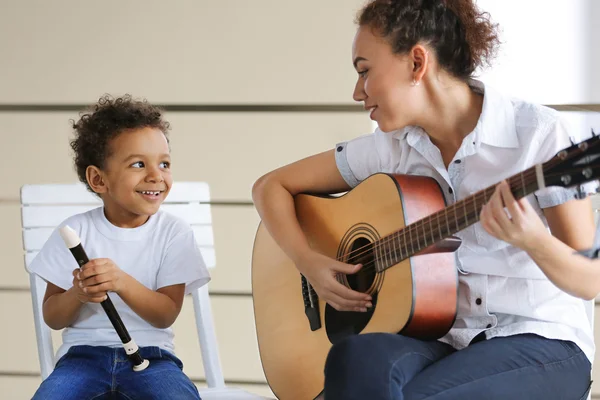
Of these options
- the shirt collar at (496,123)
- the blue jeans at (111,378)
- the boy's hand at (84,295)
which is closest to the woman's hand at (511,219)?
the shirt collar at (496,123)

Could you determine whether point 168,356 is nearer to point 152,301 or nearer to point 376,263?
point 152,301

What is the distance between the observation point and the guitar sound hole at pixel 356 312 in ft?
5.01

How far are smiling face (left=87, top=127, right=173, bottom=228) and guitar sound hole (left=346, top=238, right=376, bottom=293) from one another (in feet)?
1.59

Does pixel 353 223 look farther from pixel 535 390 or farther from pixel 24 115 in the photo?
pixel 24 115

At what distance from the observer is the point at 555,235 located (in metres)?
1.32

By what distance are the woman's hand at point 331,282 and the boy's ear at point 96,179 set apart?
0.51 meters

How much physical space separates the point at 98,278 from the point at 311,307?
0.45 m

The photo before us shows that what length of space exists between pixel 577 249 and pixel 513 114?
0.29 m

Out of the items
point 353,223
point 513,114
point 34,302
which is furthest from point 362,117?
point 34,302

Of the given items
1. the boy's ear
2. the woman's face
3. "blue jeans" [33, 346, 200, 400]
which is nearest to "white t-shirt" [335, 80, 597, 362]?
the woman's face

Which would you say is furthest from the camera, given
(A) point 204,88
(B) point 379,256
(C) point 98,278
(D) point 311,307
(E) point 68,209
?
(A) point 204,88

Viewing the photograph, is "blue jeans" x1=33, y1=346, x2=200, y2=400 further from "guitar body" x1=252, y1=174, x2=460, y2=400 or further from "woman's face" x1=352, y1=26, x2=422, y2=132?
"woman's face" x1=352, y1=26, x2=422, y2=132

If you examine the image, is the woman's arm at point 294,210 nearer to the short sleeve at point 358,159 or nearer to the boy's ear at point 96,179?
the short sleeve at point 358,159

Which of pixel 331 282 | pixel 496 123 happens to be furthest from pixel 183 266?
pixel 496 123
